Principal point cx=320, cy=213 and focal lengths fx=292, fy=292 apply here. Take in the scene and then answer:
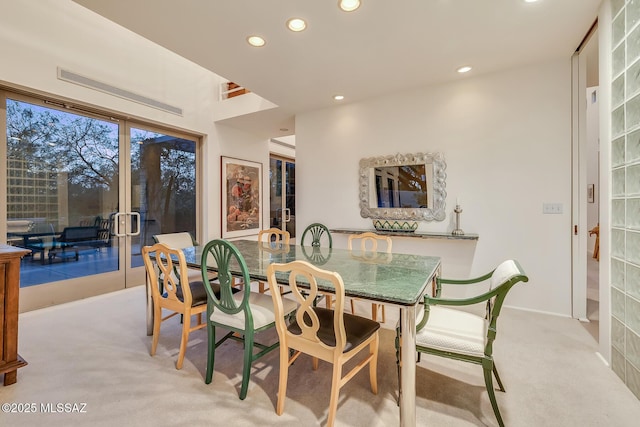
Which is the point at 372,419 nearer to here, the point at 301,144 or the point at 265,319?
the point at 265,319

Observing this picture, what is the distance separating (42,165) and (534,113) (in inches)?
217

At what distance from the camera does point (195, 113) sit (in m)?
4.77

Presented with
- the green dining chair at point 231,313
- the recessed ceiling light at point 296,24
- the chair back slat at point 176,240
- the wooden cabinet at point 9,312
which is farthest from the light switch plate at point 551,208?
the wooden cabinet at point 9,312

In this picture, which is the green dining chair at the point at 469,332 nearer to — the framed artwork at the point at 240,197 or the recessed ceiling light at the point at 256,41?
the recessed ceiling light at the point at 256,41

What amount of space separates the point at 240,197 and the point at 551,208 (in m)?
4.70

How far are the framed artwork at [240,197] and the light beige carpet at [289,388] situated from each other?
2.92 meters

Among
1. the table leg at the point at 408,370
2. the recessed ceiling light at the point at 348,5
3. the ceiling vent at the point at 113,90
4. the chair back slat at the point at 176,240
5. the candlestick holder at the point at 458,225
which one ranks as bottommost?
the table leg at the point at 408,370

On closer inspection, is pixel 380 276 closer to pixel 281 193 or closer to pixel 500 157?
pixel 500 157

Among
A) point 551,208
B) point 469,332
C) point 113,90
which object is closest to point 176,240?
point 113,90

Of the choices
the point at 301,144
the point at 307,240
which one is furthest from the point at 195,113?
the point at 307,240

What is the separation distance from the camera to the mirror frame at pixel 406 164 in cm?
364

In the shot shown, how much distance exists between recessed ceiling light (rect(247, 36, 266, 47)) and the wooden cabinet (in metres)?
2.34

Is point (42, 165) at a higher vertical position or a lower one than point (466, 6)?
lower

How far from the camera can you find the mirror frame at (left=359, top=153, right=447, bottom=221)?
364 cm
